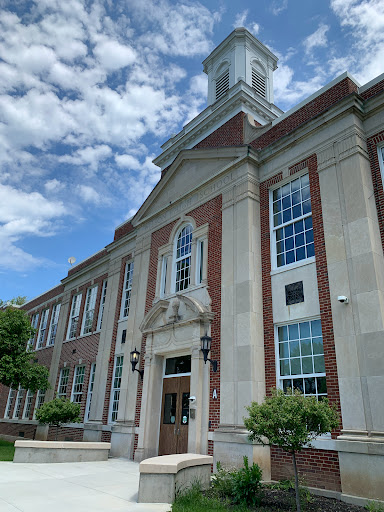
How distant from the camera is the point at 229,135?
1500 cm

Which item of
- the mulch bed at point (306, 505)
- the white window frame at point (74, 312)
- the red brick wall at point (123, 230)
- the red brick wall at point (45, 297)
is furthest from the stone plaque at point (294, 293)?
the red brick wall at point (45, 297)

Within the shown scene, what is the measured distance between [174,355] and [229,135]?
25.9 feet

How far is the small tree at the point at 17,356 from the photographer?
719 inches

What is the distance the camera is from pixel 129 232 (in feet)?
62.1

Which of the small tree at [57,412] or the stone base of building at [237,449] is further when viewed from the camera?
the small tree at [57,412]

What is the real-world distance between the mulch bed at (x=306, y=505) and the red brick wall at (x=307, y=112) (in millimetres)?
9157

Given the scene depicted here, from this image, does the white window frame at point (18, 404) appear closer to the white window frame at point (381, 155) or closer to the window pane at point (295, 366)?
the window pane at point (295, 366)

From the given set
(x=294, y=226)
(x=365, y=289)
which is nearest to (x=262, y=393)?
(x=365, y=289)

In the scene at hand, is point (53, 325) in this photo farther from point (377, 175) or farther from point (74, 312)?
point (377, 175)

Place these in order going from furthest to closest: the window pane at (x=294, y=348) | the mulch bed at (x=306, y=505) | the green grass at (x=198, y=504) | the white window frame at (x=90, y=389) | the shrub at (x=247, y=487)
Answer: the white window frame at (x=90, y=389) → the window pane at (x=294, y=348) → the shrub at (x=247, y=487) → the mulch bed at (x=306, y=505) → the green grass at (x=198, y=504)

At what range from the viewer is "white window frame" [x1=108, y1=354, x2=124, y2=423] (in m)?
16.6

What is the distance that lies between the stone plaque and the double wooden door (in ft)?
14.2

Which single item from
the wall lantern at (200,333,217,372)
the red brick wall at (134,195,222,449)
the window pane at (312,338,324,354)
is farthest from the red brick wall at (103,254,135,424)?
the window pane at (312,338,324,354)

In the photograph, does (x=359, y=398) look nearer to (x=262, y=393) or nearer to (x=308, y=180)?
(x=262, y=393)
